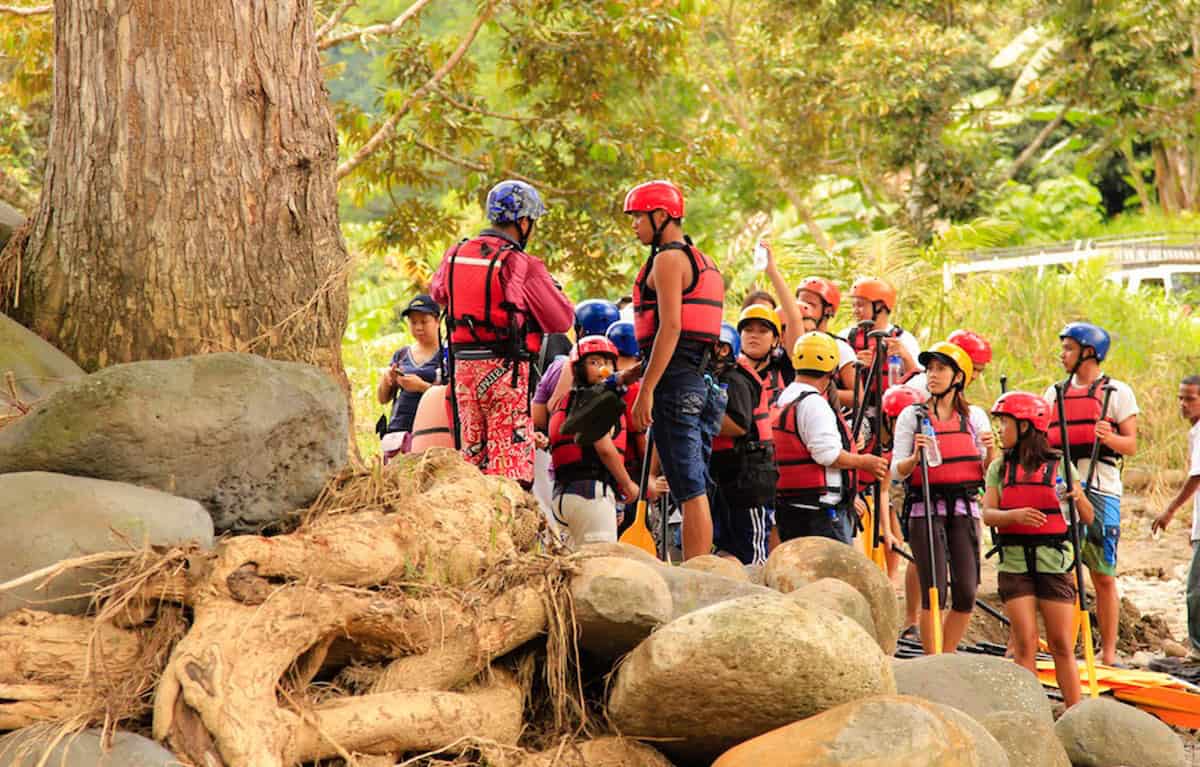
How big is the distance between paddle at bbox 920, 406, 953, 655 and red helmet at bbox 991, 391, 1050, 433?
21.3 inches

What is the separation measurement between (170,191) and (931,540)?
16.9 ft

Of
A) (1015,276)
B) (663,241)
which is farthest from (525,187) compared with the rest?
(1015,276)

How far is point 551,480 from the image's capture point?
8.26 metres

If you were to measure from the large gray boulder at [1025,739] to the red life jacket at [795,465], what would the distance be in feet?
11.1

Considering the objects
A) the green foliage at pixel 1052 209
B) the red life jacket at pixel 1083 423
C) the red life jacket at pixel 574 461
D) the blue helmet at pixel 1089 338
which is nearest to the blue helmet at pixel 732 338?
the red life jacket at pixel 574 461

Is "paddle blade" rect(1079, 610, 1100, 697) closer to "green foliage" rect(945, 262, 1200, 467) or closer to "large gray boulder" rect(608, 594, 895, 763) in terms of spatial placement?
"large gray boulder" rect(608, 594, 895, 763)

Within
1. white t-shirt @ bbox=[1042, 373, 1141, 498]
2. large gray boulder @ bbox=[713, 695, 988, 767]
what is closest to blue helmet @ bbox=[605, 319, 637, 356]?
white t-shirt @ bbox=[1042, 373, 1141, 498]

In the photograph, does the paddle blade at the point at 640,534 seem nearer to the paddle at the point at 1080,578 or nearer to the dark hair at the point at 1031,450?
the dark hair at the point at 1031,450

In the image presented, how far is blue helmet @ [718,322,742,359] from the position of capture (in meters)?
8.73

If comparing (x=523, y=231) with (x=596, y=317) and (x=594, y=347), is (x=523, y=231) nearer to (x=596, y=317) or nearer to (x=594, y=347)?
(x=594, y=347)

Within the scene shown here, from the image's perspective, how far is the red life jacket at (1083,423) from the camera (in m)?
9.49

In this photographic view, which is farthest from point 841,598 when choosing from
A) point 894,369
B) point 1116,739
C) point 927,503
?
point 894,369

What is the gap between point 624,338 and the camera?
28.6 ft

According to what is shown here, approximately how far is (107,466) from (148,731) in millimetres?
877
